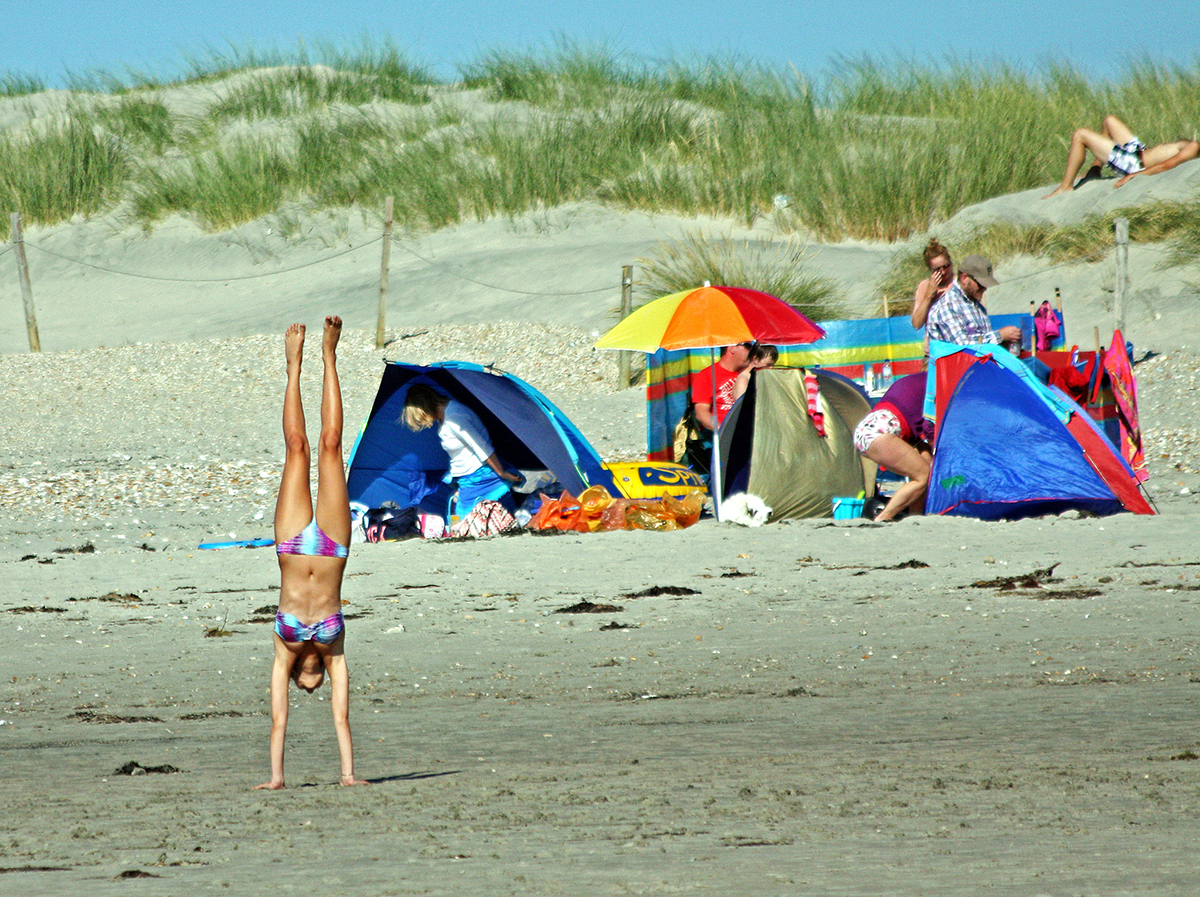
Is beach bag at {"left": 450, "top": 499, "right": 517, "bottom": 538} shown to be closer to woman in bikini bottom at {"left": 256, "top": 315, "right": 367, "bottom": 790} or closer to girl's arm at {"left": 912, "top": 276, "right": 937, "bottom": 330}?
girl's arm at {"left": 912, "top": 276, "right": 937, "bottom": 330}

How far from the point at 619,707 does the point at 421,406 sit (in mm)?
4518

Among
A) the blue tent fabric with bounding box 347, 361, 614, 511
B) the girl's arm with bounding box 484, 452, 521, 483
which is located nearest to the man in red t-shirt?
the blue tent fabric with bounding box 347, 361, 614, 511

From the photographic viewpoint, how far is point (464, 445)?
9.04 metres

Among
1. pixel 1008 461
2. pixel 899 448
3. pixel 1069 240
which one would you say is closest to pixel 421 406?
pixel 899 448

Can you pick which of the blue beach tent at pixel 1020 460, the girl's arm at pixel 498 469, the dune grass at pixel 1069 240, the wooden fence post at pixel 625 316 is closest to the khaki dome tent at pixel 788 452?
the blue beach tent at pixel 1020 460

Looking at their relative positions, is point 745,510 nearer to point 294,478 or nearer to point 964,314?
point 964,314

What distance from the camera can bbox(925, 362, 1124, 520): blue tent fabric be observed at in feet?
A: 27.4

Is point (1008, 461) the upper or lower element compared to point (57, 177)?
lower

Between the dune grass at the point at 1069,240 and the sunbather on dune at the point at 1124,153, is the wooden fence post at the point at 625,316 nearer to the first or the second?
the dune grass at the point at 1069,240

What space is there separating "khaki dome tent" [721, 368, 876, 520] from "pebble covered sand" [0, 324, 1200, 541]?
2464mm

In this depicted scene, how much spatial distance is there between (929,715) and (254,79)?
30251mm

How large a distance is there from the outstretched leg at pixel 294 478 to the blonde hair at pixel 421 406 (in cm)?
486

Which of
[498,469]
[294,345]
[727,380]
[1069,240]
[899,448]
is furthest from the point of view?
[1069,240]

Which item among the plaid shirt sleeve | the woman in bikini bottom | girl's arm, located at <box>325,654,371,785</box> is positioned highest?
the plaid shirt sleeve
